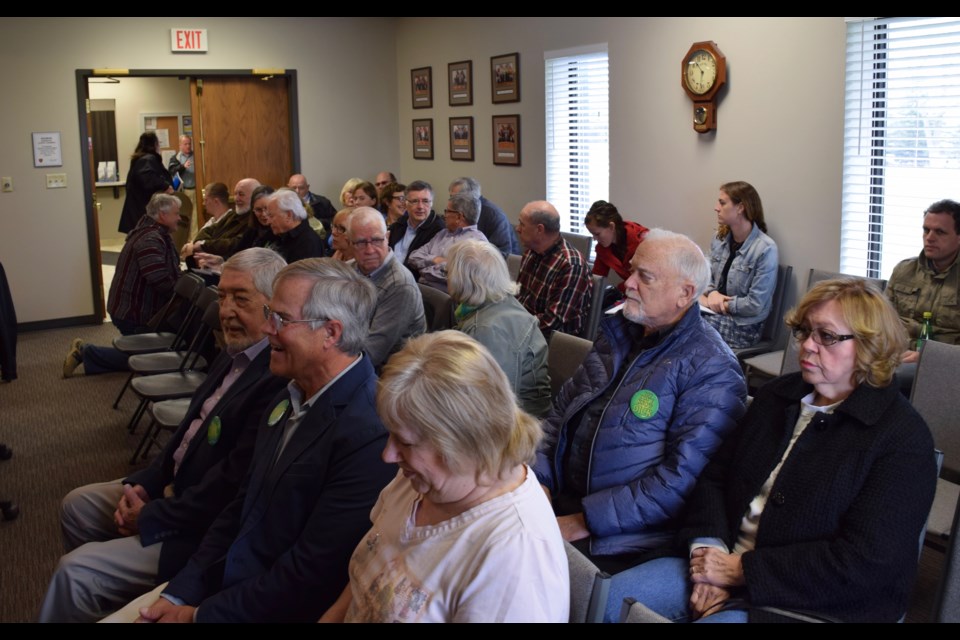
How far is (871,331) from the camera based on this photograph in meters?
2.25

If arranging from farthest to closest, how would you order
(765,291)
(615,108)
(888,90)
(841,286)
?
(615,108) → (765,291) → (888,90) → (841,286)

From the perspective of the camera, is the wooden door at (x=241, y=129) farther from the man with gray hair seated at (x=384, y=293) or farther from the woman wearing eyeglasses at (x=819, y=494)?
the woman wearing eyeglasses at (x=819, y=494)

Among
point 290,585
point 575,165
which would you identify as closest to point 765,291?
point 575,165

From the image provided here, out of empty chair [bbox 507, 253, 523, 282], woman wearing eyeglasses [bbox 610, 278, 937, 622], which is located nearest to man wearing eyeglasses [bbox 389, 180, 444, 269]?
empty chair [bbox 507, 253, 523, 282]

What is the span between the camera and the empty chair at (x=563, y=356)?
3428 millimetres

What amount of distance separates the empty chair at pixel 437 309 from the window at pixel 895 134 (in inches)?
93.2

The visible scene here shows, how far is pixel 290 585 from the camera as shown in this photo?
2205mm

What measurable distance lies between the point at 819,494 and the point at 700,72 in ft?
14.5

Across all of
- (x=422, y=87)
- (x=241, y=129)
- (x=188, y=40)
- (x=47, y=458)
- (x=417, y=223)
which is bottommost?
(x=47, y=458)

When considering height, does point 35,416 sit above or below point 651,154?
below

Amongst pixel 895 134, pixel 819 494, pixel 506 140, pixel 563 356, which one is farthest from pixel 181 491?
pixel 506 140

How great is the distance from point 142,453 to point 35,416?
1275mm

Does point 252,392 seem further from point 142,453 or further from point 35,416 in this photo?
point 35,416

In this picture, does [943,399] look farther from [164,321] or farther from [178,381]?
[164,321]
